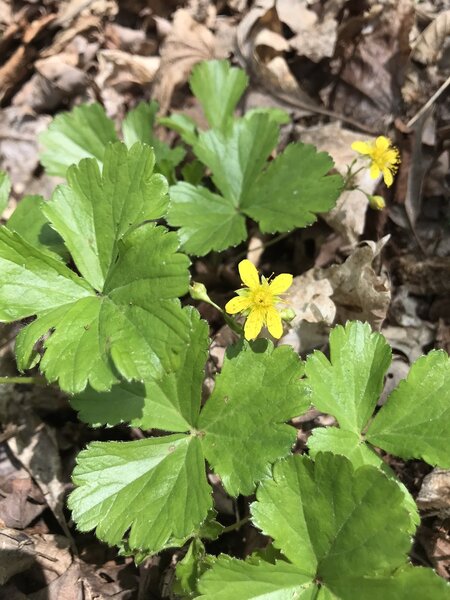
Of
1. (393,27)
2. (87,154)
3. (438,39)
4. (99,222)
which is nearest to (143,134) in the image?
(87,154)

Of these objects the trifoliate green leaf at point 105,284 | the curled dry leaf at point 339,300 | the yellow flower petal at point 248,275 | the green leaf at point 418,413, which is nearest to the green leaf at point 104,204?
the trifoliate green leaf at point 105,284

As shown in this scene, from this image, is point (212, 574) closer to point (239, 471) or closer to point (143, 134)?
point (239, 471)

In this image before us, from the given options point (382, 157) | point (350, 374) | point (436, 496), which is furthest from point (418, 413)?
point (382, 157)

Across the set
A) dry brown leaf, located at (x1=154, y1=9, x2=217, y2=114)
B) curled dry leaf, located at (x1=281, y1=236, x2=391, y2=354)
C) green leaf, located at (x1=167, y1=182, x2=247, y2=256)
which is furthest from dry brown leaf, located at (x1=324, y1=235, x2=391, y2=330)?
dry brown leaf, located at (x1=154, y1=9, x2=217, y2=114)

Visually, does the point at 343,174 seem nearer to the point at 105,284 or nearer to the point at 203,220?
the point at 203,220

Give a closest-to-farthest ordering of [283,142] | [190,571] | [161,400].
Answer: [190,571] → [161,400] → [283,142]

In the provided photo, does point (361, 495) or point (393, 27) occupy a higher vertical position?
point (393, 27)
